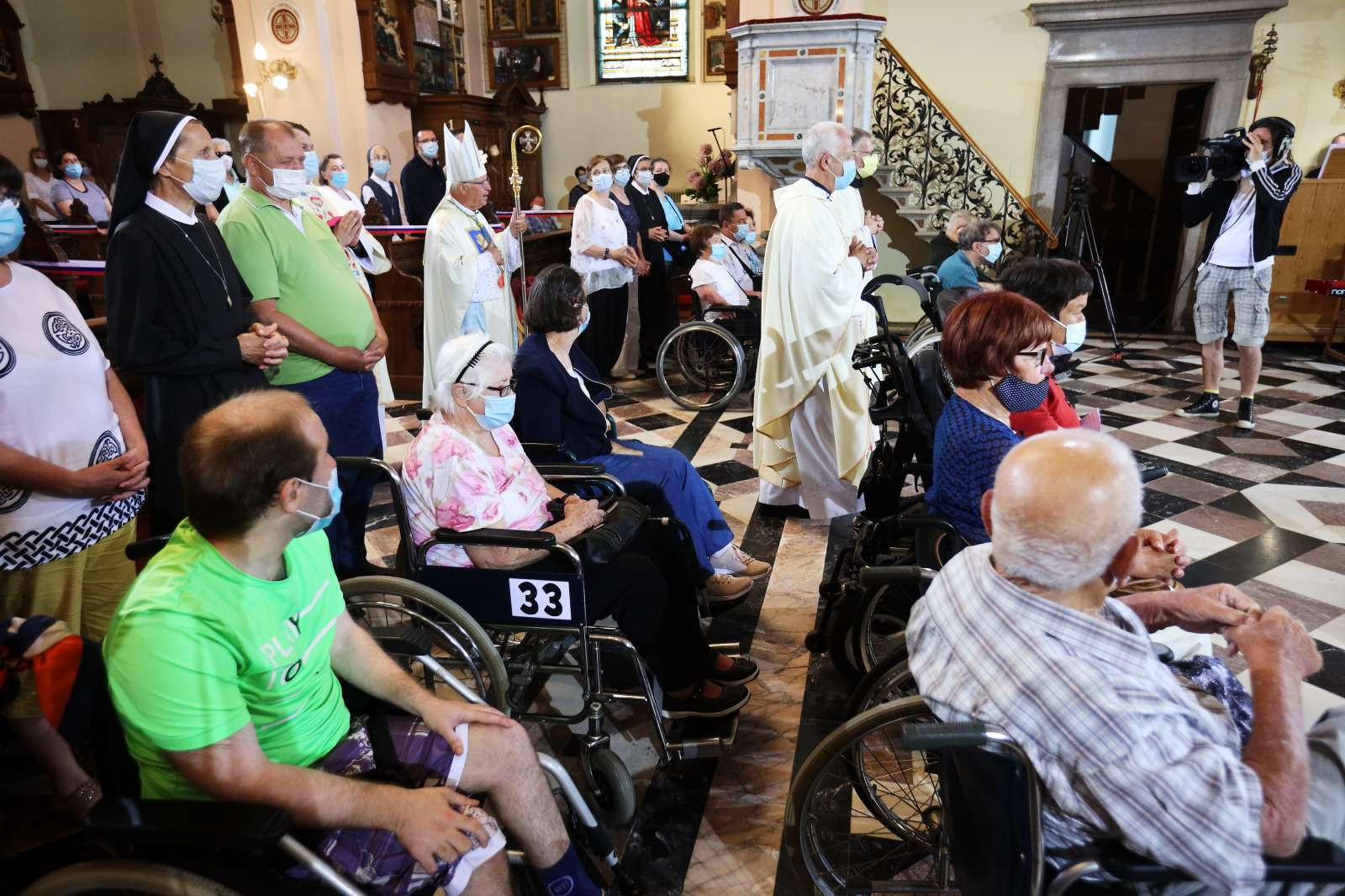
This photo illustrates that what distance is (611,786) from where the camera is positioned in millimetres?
1906

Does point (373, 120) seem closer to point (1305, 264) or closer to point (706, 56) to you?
point (706, 56)

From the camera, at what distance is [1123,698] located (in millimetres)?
1114

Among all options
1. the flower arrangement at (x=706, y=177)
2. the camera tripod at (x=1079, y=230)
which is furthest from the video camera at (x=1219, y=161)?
the flower arrangement at (x=706, y=177)

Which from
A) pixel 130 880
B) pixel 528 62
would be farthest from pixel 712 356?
pixel 528 62

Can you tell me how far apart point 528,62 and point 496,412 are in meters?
11.4

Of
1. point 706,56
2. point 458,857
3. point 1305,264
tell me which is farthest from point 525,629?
point 706,56

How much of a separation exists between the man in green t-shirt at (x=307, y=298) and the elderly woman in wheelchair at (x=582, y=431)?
1.79 feet

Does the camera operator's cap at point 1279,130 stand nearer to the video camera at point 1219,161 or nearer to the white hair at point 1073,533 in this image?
the video camera at point 1219,161

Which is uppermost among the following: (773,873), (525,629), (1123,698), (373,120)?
(373,120)

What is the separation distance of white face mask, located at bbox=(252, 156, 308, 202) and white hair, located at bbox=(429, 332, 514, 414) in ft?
3.02

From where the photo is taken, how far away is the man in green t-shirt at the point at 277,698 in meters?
1.16

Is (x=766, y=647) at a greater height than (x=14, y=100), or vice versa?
(x=14, y=100)

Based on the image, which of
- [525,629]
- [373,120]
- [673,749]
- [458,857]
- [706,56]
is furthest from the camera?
[706,56]

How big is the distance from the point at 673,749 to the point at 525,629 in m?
0.52
